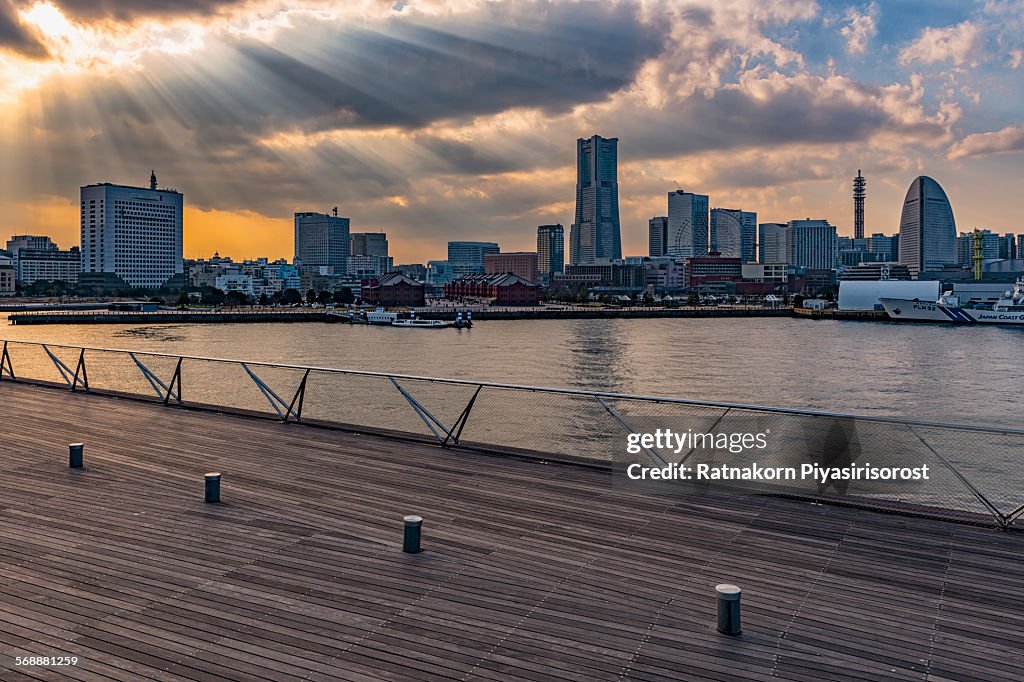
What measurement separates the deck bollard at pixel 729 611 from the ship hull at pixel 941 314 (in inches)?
5908

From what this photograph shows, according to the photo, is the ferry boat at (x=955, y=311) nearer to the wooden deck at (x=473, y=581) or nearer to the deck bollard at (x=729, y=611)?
the wooden deck at (x=473, y=581)

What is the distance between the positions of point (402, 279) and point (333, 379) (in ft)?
604

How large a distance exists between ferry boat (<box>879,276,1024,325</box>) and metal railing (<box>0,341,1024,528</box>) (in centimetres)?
14340

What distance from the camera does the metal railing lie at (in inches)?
395

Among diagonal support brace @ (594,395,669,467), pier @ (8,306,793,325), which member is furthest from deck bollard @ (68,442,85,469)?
pier @ (8,306,793,325)

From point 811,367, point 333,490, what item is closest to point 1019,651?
point 333,490

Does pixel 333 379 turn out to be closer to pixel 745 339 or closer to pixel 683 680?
pixel 683 680

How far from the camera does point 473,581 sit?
7.43 meters

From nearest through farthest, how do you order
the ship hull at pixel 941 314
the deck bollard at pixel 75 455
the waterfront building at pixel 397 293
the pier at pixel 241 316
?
the deck bollard at pixel 75 455 < the pier at pixel 241 316 < the ship hull at pixel 941 314 < the waterfront building at pixel 397 293

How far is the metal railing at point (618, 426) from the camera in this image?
32.9ft

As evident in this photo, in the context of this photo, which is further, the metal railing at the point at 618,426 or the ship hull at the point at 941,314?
Result: the ship hull at the point at 941,314

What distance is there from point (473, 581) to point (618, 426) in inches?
188

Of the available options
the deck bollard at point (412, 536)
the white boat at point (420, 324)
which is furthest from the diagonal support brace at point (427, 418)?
the white boat at point (420, 324)

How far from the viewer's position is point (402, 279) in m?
197
